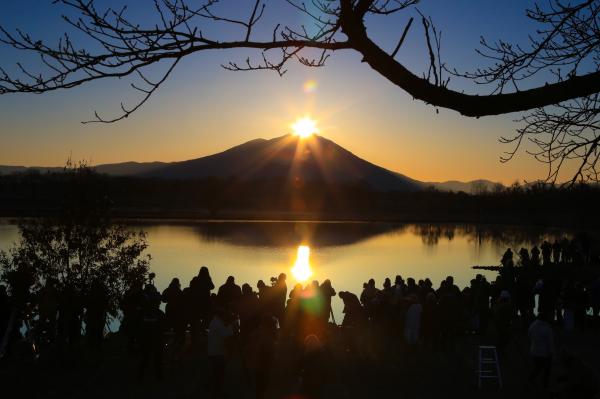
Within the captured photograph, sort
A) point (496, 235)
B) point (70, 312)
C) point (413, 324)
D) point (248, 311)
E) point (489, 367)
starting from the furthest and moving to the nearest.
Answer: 1. point (496, 235)
2. point (413, 324)
3. point (70, 312)
4. point (248, 311)
5. point (489, 367)

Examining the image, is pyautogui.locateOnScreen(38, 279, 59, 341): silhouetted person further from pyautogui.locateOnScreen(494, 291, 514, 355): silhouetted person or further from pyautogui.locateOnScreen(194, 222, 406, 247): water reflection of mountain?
pyautogui.locateOnScreen(194, 222, 406, 247): water reflection of mountain

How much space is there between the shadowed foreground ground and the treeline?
5671cm

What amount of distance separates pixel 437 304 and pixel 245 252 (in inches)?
1114

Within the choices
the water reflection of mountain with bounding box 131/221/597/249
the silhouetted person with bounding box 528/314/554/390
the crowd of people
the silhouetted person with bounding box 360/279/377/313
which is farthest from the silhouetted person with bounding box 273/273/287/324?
the water reflection of mountain with bounding box 131/221/597/249

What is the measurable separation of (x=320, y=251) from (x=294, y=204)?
2795 inches

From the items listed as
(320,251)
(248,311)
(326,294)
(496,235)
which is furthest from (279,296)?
(496,235)

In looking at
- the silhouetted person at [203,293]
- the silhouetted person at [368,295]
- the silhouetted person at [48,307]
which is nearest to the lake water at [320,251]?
the silhouetted person at [368,295]

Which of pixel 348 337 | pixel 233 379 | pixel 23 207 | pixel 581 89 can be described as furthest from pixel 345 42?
pixel 23 207

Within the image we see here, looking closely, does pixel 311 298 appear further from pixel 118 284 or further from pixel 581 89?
pixel 581 89

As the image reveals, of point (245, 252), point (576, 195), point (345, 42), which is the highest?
point (345, 42)

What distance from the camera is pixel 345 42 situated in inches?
138

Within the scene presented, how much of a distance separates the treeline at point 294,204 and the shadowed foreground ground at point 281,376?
186ft

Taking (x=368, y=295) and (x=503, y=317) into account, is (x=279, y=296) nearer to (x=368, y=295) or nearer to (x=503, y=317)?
(x=368, y=295)

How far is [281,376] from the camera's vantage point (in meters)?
10.5
